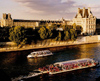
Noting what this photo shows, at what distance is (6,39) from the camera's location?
191ft

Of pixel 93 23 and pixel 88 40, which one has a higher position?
pixel 93 23

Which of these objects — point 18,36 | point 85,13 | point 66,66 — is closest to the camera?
point 66,66

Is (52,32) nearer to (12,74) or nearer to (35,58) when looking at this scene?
(35,58)

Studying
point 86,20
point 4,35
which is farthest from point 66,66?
point 86,20

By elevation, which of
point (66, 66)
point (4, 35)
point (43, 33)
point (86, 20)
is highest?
point (86, 20)

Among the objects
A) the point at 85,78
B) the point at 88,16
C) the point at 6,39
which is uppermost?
the point at 88,16

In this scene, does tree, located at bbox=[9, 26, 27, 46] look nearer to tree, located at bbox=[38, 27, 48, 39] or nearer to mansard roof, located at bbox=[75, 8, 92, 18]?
tree, located at bbox=[38, 27, 48, 39]

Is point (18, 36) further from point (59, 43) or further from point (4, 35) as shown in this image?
point (59, 43)

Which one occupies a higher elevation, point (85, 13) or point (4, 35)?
point (85, 13)

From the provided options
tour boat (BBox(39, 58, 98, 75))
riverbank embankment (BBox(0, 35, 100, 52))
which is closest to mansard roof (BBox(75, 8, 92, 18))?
riverbank embankment (BBox(0, 35, 100, 52))

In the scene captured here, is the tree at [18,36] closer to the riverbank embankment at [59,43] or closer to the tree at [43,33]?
the riverbank embankment at [59,43]

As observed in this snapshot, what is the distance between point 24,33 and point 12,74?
29.3 metres

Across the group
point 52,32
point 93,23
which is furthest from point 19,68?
point 93,23

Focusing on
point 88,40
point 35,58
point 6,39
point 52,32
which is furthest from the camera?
point 88,40
